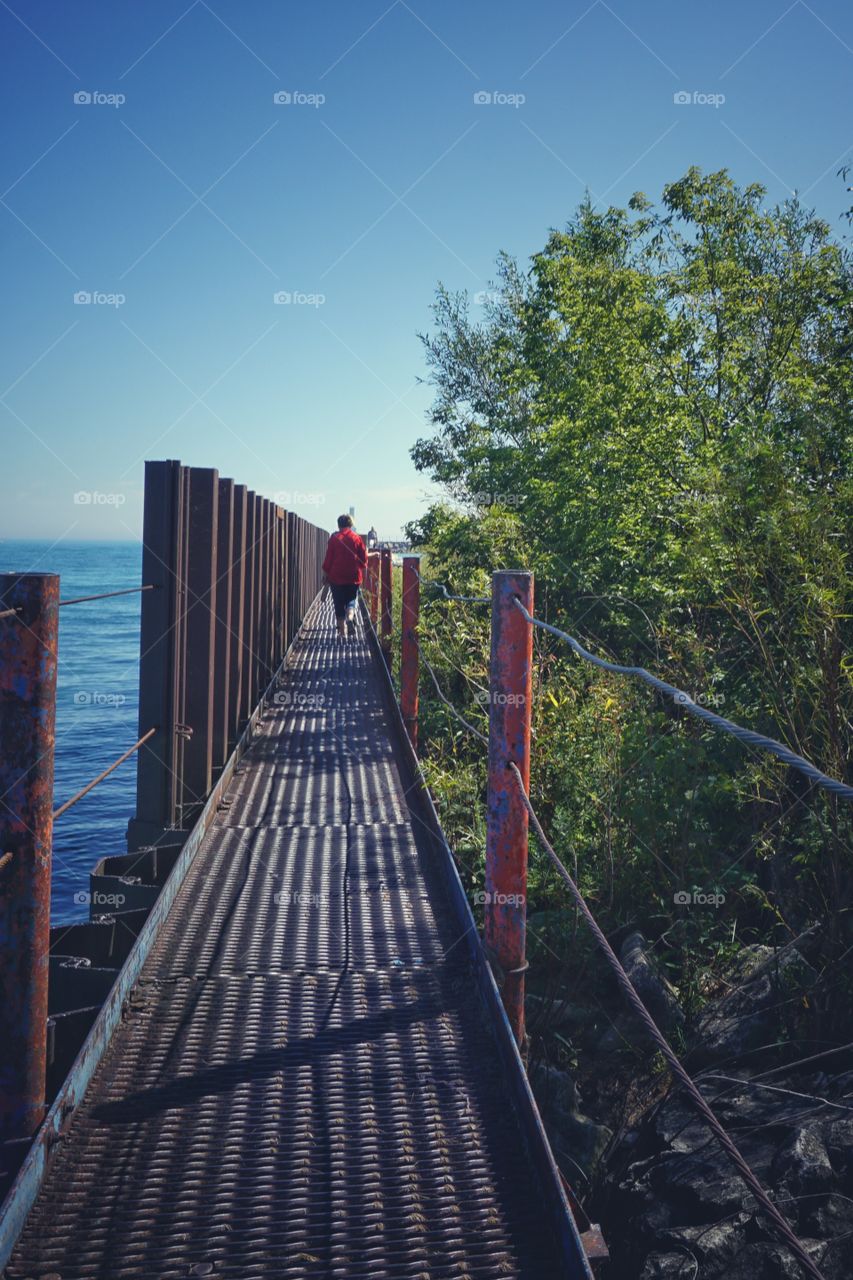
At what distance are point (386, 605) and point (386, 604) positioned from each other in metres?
0.06

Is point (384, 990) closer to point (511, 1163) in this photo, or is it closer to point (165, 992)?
point (165, 992)

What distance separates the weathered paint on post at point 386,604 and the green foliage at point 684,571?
72 centimetres

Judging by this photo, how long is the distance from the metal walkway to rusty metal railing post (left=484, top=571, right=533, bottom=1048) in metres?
0.16

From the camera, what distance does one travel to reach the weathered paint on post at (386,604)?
37.9 feet

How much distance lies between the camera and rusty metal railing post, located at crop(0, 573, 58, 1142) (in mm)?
2152

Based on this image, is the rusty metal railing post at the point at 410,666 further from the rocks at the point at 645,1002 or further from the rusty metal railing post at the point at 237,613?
the rocks at the point at 645,1002

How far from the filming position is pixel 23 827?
214 cm

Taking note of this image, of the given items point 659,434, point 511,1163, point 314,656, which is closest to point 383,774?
point 511,1163

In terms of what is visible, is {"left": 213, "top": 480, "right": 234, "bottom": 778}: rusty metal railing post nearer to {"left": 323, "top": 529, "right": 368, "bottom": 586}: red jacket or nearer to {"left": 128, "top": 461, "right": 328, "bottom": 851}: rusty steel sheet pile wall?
{"left": 128, "top": 461, "right": 328, "bottom": 851}: rusty steel sheet pile wall

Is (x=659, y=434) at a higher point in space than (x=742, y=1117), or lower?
higher

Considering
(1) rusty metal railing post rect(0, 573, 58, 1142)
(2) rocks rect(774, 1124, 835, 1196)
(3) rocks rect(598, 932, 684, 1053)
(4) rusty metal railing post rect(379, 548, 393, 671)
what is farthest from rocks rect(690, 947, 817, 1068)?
(4) rusty metal railing post rect(379, 548, 393, 671)

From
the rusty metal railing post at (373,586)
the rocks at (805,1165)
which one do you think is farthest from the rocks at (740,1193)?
the rusty metal railing post at (373,586)

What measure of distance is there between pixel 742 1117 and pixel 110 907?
2.93 meters

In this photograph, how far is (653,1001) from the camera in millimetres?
5109
